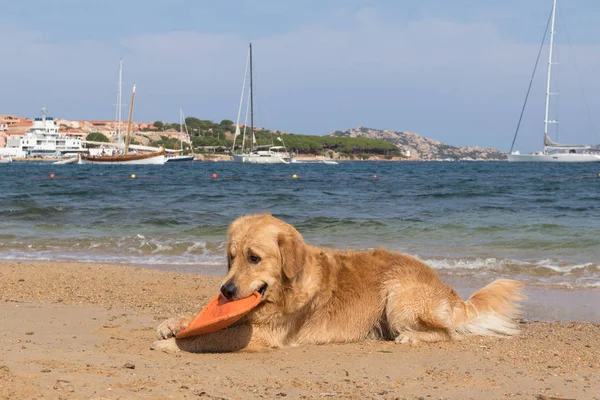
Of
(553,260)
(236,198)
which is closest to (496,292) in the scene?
(553,260)

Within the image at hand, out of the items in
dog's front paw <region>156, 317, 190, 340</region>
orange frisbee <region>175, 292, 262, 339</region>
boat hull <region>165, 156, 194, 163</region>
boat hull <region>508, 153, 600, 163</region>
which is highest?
boat hull <region>508, 153, 600, 163</region>

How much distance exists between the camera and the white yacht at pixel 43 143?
129 meters

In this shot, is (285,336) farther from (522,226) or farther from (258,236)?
(522,226)

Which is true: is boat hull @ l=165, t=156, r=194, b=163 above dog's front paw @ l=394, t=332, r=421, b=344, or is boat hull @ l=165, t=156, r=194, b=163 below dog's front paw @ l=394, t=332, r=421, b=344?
below

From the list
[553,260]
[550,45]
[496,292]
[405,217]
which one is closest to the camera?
[496,292]

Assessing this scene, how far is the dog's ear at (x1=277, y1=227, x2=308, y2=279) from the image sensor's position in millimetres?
5395

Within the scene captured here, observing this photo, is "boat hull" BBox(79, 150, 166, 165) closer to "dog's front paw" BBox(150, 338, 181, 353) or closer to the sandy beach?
the sandy beach

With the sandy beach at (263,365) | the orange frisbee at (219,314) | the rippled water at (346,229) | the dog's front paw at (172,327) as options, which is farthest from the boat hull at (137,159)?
the orange frisbee at (219,314)

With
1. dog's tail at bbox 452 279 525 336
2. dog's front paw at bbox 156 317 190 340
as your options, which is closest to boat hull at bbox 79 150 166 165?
dog's tail at bbox 452 279 525 336

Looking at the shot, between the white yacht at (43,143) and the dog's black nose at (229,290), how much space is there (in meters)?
127

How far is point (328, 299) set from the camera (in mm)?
5953

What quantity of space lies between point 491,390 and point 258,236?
6.36 ft

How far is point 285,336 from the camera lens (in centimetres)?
573

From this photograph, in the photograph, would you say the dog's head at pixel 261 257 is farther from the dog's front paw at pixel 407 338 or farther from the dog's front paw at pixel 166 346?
the dog's front paw at pixel 407 338
